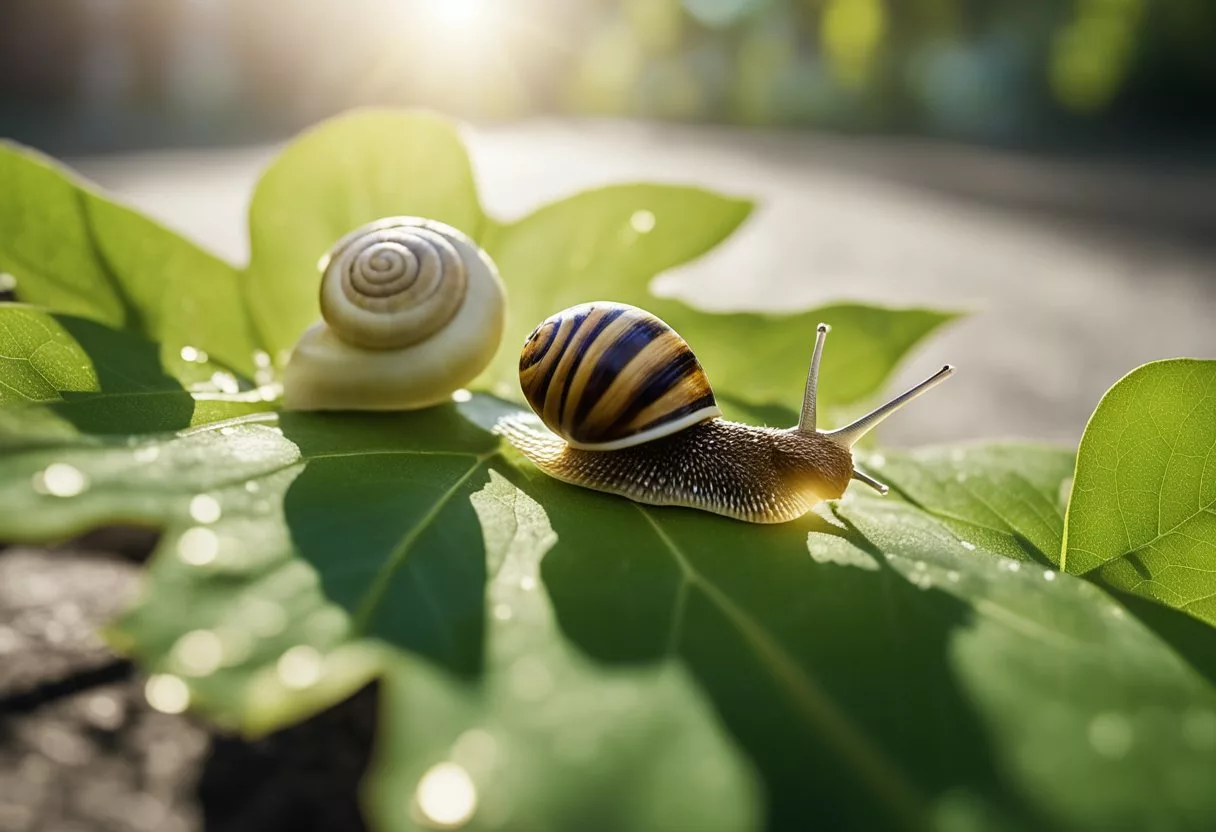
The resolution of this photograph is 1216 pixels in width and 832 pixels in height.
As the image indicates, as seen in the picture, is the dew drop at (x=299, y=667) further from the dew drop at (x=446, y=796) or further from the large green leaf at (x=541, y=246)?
the large green leaf at (x=541, y=246)

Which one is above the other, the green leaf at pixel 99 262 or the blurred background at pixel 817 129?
the green leaf at pixel 99 262

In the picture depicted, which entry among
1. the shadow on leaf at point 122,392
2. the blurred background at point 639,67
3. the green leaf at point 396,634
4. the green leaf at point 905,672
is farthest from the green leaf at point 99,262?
the blurred background at point 639,67

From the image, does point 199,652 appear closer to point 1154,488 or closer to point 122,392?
point 122,392

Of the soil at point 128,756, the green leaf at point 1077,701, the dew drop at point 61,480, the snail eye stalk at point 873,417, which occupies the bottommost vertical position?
the soil at point 128,756

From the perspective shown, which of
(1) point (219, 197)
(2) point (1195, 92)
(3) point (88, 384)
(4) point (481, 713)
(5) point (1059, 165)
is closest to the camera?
(4) point (481, 713)

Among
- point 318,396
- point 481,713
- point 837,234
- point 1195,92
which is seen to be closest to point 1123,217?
point 837,234

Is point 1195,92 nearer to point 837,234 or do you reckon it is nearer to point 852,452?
point 837,234

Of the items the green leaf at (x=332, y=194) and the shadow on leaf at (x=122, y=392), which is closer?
the shadow on leaf at (x=122, y=392)
